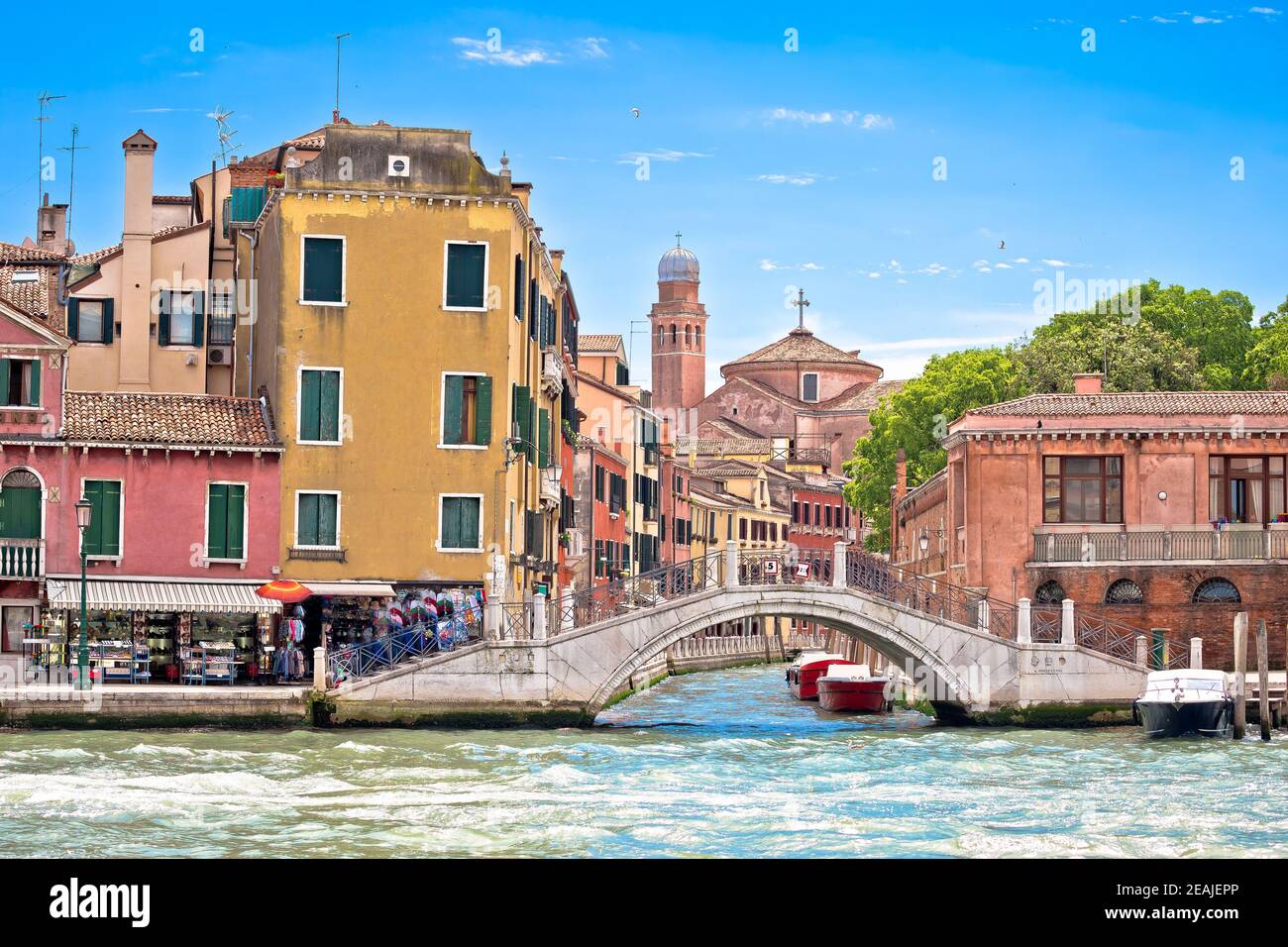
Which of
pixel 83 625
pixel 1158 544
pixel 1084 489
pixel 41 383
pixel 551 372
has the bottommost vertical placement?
pixel 83 625

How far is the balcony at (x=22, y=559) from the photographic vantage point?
3028 cm

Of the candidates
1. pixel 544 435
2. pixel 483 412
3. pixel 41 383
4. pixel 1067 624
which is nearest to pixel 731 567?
pixel 483 412

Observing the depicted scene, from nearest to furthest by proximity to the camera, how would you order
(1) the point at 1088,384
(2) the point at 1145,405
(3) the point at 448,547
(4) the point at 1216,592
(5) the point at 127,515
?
(5) the point at 127,515 → (3) the point at 448,547 → (4) the point at 1216,592 → (2) the point at 1145,405 → (1) the point at 1088,384

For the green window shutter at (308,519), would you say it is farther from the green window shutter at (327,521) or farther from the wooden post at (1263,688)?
the wooden post at (1263,688)

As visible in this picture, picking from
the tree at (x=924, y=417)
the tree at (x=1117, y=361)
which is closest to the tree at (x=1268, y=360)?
the tree at (x=1117, y=361)

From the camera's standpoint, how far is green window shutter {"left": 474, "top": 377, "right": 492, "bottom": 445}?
32.0 meters

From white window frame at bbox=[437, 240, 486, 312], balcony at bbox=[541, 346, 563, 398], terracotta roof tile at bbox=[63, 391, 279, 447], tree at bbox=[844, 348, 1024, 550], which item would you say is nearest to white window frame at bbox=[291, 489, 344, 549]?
terracotta roof tile at bbox=[63, 391, 279, 447]

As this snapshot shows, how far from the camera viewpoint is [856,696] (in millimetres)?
39625

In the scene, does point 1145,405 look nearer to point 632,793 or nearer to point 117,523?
point 632,793

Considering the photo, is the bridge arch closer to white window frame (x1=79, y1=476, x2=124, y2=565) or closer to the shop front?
the shop front

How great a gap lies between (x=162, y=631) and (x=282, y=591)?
221 cm
